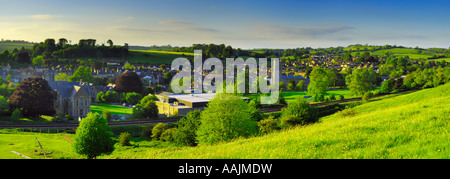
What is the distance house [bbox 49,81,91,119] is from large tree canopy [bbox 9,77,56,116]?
10.4 feet

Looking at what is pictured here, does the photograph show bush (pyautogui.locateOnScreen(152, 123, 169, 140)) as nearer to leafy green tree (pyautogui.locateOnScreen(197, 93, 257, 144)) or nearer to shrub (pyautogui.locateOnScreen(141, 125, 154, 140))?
shrub (pyautogui.locateOnScreen(141, 125, 154, 140))

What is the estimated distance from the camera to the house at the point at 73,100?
5472 cm

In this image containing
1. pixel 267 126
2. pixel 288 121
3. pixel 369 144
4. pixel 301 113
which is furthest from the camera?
pixel 301 113

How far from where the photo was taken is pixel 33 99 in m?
50.9

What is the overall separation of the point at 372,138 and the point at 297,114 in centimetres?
2841

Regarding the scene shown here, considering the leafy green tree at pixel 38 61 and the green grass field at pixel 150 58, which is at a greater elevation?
the green grass field at pixel 150 58

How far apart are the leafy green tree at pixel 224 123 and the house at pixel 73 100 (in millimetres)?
33039

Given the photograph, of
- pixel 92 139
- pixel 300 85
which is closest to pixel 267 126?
pixel 92 139

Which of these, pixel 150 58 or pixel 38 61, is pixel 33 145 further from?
pixel 150 58

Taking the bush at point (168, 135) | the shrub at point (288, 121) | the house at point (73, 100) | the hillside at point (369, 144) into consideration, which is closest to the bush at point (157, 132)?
the bush at point (168, 135)

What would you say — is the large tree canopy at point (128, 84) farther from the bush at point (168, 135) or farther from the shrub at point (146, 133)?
the bush at point (168, 135)

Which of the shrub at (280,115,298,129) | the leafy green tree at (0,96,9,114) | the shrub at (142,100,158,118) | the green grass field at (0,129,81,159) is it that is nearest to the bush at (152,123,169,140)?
the green grass field at (0,129,81,159)

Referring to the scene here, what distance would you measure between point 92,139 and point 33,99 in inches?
1142
